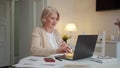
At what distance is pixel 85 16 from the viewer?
484 cm

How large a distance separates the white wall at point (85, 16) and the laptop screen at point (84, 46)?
2767 mm

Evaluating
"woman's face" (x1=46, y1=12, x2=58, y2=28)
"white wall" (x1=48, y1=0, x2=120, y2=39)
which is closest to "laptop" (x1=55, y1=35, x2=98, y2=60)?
"woman's face" (x1=46, y1=12, x2=58, y2=28)

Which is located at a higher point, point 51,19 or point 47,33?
point 51,19

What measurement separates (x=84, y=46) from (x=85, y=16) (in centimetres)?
332

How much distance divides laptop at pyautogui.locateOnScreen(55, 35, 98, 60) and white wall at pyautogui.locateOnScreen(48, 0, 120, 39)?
9.09 feet

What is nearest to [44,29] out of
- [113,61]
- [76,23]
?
[113,61]

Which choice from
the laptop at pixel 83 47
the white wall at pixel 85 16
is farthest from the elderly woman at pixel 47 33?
the white wall at pixel 85 16

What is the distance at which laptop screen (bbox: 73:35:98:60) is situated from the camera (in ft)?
4.91

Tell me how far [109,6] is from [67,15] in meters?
1.06

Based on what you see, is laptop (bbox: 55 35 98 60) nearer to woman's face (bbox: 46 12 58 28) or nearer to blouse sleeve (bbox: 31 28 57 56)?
blouse sleeve (bbox: 31 28 57 56)

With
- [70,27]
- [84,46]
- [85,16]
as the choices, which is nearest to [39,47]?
[84,46]

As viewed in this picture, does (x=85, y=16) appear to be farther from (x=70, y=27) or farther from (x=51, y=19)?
(x=51, y=19)

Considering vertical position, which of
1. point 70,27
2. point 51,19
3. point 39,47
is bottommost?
point 39,47

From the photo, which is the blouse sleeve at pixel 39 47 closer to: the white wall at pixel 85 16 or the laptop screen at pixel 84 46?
the laptop screen at pixel 84 46
